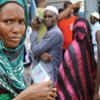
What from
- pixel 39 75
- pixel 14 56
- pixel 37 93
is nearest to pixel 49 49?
pixel 39 75

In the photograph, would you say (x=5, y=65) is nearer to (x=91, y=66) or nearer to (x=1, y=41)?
(x=1, y=41)

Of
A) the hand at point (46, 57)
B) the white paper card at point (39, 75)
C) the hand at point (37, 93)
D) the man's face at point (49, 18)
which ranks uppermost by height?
the hand at point (37, 93)

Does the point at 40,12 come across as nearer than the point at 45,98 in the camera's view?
No

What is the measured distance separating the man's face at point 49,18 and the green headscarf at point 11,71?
12.3 feet

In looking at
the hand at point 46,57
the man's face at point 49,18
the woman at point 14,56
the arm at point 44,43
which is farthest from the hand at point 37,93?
the man's face at point 49,18

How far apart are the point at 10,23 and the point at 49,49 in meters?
3.80

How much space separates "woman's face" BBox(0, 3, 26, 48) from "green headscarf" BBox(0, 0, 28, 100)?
0.03 m

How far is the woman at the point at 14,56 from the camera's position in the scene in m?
2.35

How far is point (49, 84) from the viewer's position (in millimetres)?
2420

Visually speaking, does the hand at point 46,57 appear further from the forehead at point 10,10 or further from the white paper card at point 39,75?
the forehead at point 10,10

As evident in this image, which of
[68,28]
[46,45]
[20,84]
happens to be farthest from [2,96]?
[68,28]

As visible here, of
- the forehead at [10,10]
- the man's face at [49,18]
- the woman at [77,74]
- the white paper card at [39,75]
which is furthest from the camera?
the man's face at [49,18]

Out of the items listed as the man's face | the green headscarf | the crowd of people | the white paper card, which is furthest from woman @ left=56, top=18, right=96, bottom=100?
the green headscarf

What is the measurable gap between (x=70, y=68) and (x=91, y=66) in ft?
0.75
